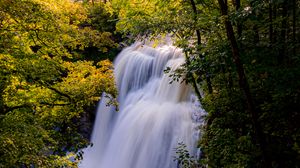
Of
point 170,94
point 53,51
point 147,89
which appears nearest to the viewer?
point 53,51

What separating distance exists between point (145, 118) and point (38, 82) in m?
6.55

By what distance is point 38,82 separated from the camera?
304 inches

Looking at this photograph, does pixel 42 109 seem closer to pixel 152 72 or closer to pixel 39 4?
pixel 39 4

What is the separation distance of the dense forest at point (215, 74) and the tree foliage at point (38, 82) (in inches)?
1.0

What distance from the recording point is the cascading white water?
11703 millimetres

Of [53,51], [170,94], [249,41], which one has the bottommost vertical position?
[249,41]

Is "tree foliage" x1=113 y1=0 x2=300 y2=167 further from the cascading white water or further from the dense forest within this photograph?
the cascading white water

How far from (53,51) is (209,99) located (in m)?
4.80

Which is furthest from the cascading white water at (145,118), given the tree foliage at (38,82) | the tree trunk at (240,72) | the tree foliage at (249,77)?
the tree trunk at (240,72)

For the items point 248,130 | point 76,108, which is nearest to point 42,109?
point 76,108

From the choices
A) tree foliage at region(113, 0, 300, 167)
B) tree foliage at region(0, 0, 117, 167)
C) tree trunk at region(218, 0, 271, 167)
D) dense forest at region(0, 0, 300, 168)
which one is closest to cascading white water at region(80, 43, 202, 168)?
tree foliage at region(0, 0, 117, 167)

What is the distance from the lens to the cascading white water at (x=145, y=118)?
11703 millimetres

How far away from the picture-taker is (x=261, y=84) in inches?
236

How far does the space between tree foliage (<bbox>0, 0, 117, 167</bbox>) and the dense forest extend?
24 mm
